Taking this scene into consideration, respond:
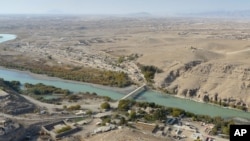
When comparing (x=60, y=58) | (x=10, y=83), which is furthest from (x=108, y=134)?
(x=60, y=58)

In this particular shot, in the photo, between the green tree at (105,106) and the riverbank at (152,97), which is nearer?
the green tree at (105,106)

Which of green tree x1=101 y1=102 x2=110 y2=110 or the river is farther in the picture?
the river

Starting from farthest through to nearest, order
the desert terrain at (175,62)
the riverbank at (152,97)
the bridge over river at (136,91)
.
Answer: the desert terrain at (175,62) < the bridge over river at (136,91) < the riverbank at (152,97)

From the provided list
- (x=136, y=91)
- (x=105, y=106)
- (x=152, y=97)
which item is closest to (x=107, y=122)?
(x=105, y=106)

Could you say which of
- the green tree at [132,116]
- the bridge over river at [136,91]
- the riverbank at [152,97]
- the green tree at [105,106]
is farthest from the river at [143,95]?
the green tree at [132,116]

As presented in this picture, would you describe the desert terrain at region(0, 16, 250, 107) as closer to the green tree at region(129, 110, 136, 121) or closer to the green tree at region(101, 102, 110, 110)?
the green tree at region(101, 102, 110, 110)

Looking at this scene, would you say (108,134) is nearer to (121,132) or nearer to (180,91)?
(121,132)

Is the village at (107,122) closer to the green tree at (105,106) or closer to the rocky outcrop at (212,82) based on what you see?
the green tree at (105,106)

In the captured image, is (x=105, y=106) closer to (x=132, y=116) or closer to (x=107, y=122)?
(x=132, y=116)

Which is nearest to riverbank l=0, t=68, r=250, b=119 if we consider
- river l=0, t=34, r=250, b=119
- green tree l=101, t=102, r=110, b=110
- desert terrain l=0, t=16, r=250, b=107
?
river l=0, t=34, r=250, b=119
